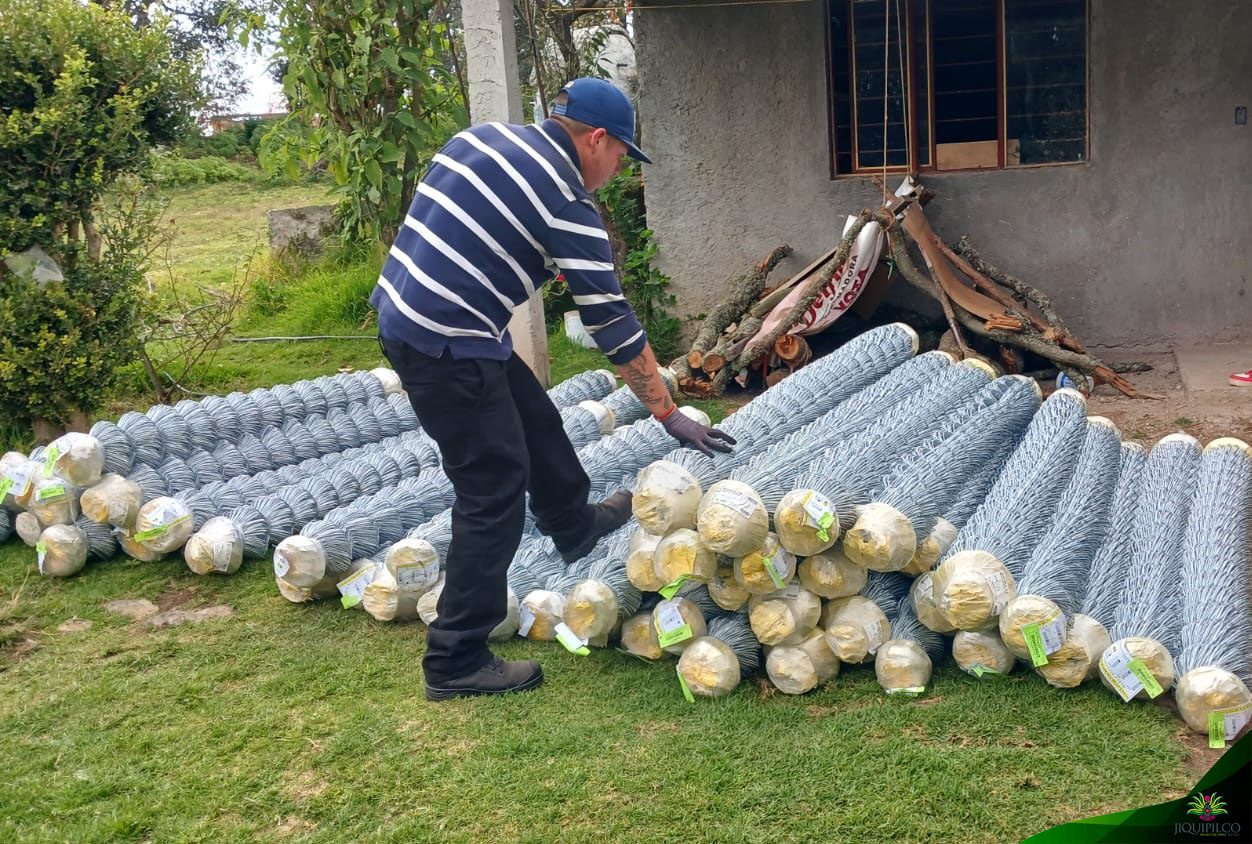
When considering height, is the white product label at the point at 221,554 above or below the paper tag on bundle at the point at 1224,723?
above

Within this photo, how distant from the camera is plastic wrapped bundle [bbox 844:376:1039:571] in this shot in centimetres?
348

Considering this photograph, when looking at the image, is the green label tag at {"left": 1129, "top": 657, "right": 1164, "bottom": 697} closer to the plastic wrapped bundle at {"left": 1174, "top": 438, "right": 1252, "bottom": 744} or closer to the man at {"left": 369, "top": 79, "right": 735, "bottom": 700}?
the plastic wrapped bundle at {"left": 1174, "top": 438, "right": 1252, "bottom": 744}

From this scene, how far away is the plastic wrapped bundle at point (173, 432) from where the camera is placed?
522 centimetres

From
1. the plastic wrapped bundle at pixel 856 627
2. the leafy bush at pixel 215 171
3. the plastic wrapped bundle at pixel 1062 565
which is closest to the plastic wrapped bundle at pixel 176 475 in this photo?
the plastic wrapped bundle at pixel 856 627

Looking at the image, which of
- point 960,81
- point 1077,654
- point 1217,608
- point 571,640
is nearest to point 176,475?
point 571,640

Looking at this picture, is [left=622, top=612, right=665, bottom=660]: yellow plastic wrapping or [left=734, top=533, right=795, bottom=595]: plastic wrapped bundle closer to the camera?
[left=734, top=533, right=795, bottom=595]: plastic wrapped bundle

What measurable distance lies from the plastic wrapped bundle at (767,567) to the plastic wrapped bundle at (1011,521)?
0.45 m

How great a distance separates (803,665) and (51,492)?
3182 mm

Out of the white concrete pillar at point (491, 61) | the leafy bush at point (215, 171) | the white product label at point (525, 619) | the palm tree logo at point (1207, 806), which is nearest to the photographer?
the palm tree logo at point (1207, 806)

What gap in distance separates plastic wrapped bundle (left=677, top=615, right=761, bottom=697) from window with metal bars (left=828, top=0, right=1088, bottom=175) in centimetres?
508

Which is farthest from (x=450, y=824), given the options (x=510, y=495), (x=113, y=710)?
(x=113, y=710)

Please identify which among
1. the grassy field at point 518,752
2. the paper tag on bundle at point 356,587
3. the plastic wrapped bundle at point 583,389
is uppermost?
the plastic wrapped bundle at point 583,389

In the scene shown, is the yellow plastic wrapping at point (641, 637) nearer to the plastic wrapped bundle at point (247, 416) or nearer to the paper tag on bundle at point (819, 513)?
the paper tag on bundle at point (819, 513)

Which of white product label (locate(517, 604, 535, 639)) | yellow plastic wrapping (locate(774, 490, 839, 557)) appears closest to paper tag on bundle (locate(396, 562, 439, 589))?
white product label (locate(517, 604, 535, 639))
